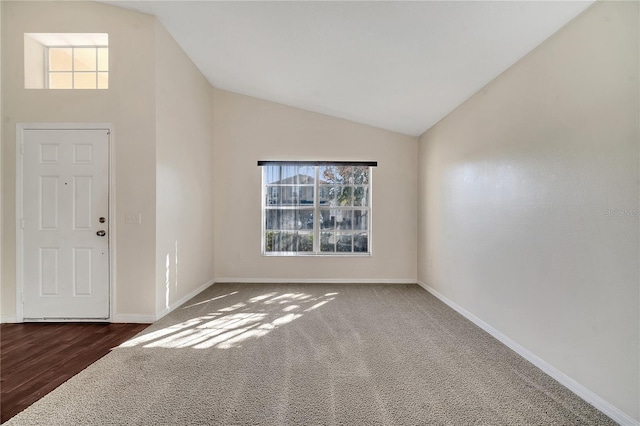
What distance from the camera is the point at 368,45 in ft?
9.74

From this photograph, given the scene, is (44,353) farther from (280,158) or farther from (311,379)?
(280,158)

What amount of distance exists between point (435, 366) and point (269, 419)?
1352 millimetres

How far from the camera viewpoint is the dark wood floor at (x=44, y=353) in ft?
6.73

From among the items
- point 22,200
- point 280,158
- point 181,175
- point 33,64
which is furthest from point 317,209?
point 33,64

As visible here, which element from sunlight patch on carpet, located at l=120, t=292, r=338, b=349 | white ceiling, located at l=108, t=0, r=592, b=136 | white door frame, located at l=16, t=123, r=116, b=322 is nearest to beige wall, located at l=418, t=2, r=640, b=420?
white ceiling, located at l=108, t=0, r=592, b=136

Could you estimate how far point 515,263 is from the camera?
269 cm

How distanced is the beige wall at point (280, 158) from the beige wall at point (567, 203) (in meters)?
1.91

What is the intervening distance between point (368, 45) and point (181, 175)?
2.78 meters

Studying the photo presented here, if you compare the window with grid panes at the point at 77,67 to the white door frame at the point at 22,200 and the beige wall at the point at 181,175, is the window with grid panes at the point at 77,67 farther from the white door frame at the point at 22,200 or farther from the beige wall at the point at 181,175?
the beige wall at the point at 181,175

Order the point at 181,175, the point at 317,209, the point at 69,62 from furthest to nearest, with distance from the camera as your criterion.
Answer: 1. the point at 317,209
2. the point at 181,175
3. the point at 69,62

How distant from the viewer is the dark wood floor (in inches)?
80.8

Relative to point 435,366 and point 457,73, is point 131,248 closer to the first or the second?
point 435,366

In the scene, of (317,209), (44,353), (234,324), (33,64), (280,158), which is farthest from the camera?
(317,209)

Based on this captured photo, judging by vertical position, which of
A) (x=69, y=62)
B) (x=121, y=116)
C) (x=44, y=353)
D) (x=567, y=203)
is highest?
(x=69, y=62)
